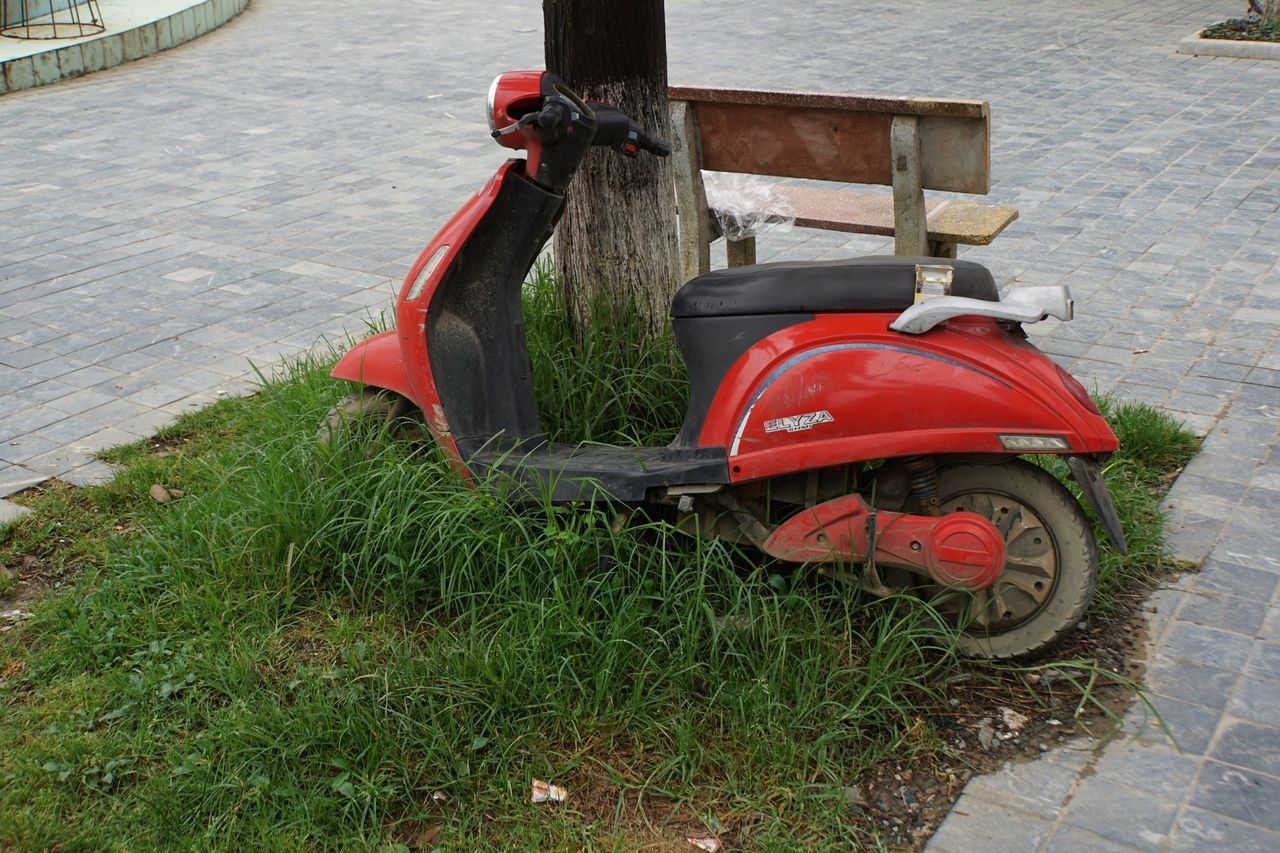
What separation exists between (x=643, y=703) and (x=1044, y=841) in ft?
2.94

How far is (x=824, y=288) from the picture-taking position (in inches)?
121

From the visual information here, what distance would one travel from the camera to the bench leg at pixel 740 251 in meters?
5.46

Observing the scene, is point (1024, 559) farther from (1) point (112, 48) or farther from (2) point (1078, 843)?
(1) point (112, 48)

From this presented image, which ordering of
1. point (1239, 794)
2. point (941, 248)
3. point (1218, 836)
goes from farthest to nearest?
1. point (941, 248)
2. point (1239, 794)
3. point (1218, 836)

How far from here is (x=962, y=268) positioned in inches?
123

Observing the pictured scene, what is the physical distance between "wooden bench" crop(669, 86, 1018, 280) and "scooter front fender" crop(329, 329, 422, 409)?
1771 mm

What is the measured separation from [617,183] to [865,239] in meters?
2.89

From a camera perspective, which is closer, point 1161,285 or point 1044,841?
point 1044,841

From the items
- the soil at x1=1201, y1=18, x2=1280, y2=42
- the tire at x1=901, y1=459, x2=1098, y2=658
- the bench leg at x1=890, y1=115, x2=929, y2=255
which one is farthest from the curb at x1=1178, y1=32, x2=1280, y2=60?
the tire at x1=901, y1=459, x2=1098, y2=658

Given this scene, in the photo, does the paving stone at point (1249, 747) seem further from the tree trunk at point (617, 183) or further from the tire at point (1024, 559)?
the tree trunk at point (617, 183)

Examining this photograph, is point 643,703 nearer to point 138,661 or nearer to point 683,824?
point 683,824

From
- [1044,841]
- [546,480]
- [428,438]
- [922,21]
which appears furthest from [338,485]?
[922,21]

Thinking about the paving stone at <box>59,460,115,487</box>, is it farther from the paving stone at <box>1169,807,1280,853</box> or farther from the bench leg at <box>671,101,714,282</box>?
the paving stone at <box>1169,807,1280,853</box>

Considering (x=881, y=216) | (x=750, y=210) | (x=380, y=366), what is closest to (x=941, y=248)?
(x=881, y=216)
